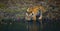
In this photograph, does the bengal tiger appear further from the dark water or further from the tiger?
the dark water

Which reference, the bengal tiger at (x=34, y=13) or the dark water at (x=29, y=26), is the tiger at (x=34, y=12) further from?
the dark water at (x=29, y=26)

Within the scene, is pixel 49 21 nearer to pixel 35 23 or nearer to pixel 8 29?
pixel 35 23

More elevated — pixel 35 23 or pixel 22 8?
pixel 22 8

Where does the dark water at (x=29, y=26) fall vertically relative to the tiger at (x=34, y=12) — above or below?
below

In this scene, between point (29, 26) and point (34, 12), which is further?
point (34, 12)

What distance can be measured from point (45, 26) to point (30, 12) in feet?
2.42

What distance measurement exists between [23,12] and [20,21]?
13.3 inches

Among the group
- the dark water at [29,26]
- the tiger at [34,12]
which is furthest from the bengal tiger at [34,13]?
the dark water at [29,26]

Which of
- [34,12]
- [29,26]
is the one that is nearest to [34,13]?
[34,12]

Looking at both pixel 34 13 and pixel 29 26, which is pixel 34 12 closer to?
pixel 34 13

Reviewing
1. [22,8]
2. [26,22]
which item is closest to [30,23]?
[26,22]

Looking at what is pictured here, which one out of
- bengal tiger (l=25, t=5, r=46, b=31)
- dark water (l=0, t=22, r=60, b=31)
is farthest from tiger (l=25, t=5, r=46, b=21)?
dark water (l=0, t=22, r=60, b=31)

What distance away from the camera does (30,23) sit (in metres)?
7.16

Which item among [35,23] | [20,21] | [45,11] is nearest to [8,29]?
[20,21]
